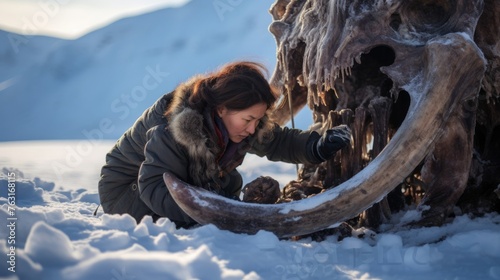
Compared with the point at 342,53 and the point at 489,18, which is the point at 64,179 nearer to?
the point at 342,53

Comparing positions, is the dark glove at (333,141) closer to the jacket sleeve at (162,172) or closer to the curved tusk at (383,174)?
the curved tusk at (383,174)

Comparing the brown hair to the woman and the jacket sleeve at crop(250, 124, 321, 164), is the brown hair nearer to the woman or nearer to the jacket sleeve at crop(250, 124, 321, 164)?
the woman

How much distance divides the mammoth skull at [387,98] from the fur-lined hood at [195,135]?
192mm

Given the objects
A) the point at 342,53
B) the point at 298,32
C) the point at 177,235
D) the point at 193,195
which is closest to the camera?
the point at 177,235

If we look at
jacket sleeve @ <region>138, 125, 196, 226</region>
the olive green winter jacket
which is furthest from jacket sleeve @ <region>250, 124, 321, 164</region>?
jacket sleeve @ <region>138, 125, 196, 226</region>

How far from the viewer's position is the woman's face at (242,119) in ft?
9.22

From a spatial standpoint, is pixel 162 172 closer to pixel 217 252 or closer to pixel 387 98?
pixel 217 252

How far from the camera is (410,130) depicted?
2.59m

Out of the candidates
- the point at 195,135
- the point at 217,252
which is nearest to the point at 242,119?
the point at 195,135

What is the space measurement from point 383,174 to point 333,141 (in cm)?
48

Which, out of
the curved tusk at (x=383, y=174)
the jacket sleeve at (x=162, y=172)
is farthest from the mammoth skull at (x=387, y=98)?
the jacket sleeve at (x=162, y=172)

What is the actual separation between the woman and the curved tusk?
173 mm

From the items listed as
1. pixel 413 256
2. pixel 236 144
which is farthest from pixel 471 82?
pixel 236 144

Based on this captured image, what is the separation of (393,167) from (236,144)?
866mm
